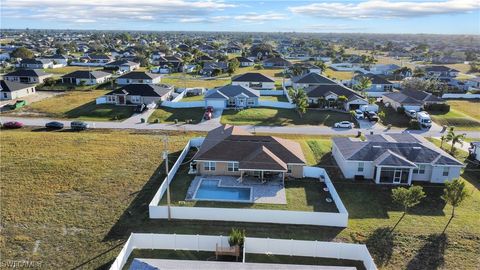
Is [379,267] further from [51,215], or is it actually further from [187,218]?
[51,215]

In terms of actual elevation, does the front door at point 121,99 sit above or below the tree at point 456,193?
above

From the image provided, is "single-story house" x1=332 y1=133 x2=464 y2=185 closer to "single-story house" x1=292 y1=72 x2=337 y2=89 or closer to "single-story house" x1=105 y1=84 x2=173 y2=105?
"single-story house" x1=105 y1=84 x2=173 y2=105

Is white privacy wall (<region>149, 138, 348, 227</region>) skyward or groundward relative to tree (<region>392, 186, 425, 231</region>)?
groundward

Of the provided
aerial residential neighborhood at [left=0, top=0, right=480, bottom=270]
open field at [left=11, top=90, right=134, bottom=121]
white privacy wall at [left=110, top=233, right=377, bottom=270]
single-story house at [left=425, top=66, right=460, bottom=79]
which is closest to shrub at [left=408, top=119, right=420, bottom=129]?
aerial residential neighborhood at [left=0, top=0, right=480, bottom=270]

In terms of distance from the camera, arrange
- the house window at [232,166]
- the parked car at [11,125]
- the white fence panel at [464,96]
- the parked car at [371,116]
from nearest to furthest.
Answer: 1. the house window at [232,166]
2. the parked car at [11,125]
3. the parked car at [371,116]
4. the white fence panel at [464,96]

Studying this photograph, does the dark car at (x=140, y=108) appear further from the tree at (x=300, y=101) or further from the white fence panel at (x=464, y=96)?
the white fence panel at (x=464, y=96)

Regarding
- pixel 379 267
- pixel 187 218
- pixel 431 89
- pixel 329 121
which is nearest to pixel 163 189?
pixel 187 218

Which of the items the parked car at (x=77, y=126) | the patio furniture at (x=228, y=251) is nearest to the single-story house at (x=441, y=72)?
the parked car at (x=77, y=126)
